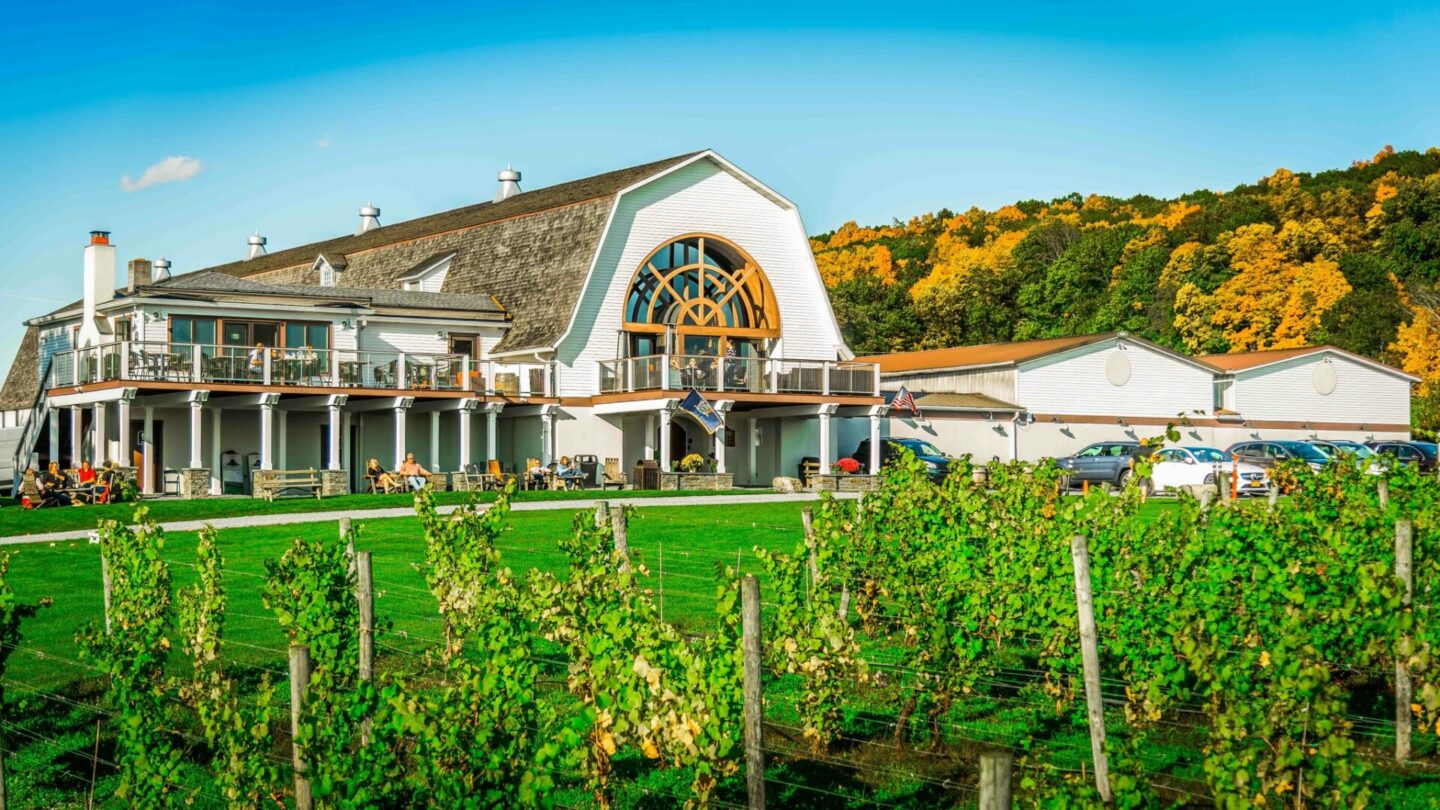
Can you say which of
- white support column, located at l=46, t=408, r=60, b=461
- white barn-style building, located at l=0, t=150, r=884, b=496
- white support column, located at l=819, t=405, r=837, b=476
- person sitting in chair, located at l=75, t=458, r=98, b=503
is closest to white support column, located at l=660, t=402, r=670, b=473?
white barn-style building, located at l=0, t=150, r=884, b=496

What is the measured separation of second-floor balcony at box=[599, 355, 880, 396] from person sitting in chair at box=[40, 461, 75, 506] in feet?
46.6

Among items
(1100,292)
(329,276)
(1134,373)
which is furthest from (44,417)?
(1100,292)

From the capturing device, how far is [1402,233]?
67375 millimetres

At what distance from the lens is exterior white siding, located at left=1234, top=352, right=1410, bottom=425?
51.7 m

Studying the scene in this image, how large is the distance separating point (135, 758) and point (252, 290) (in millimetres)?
30882

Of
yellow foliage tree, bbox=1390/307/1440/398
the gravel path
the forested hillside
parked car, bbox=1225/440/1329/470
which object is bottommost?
the gravel path

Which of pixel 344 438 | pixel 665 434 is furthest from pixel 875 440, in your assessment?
pixel 344 438

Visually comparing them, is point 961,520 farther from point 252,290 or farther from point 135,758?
point 252,290

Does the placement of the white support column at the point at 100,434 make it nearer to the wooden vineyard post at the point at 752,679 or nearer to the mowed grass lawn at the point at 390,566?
the mowed grass lawn at the point at 390,566

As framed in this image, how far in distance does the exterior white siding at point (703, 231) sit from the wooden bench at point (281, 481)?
887 centimetres

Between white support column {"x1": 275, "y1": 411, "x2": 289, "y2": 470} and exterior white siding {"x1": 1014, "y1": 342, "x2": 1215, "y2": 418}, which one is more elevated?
exterior white siding {"x1": 1014, "y1": 342, "x2": 1215, "y2": 418}

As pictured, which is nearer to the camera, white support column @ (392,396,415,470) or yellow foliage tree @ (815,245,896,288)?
white support column @ (392,396,415,470)

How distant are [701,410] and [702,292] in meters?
7.48

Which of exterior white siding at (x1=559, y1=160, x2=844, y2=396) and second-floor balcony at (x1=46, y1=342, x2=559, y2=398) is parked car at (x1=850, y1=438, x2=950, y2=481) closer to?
exterior white siding at (x1=559, y1=160, x2=844, y2=396)
